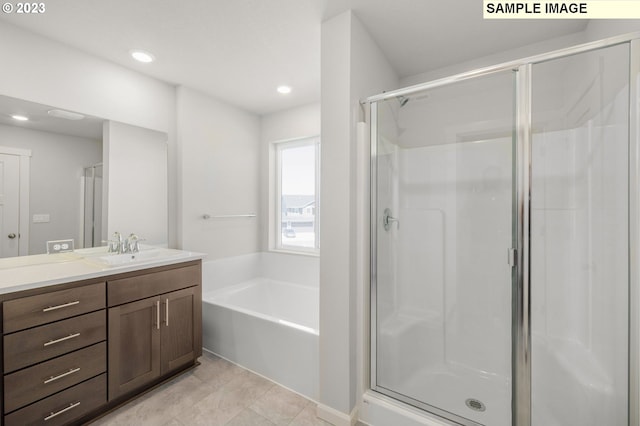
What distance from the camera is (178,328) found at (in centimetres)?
206

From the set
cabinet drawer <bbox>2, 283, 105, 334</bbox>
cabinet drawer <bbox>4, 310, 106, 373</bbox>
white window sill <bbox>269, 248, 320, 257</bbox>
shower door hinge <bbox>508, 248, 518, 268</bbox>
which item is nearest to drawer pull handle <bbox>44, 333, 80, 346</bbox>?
cabinet drawer <bbox>4, 310, 106, 373</bbox>

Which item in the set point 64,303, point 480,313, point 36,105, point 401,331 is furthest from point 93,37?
point 480,313

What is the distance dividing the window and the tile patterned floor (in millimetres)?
1476

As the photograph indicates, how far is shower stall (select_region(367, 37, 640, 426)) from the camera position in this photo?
1219 mm

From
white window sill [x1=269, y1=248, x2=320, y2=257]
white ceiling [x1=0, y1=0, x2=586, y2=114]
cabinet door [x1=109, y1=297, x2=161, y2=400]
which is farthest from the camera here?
white window sill [x1=269, y1=248, x2=320, y2=257]

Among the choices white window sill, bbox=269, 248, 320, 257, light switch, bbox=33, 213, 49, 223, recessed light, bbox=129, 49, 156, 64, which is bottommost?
white window sill, bbox=269, 248, 320, 257

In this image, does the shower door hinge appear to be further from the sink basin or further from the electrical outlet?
the electrical outlet

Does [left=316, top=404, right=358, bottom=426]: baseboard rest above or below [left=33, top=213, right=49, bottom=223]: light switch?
below

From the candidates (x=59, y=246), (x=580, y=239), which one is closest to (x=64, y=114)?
(x=59, y=246)

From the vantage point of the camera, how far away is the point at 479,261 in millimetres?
1743

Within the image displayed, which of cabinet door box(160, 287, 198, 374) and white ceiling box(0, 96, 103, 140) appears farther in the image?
cabinet door box(160, 287, 198, 374)

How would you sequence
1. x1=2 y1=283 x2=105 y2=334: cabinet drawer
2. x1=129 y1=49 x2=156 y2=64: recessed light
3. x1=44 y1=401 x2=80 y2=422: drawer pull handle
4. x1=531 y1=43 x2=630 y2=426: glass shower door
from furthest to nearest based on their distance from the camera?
1. x1=129 y1=49 x2=156 y2=64: recessed light
2. x1=44 y1=401 x2=80 y2=422: drawer pull handle
3. x1=2 y1=283 x2=105 y2=334: cabinet drawer
4. x1=531 y1=43 x2=630 y2=426: glass shower door

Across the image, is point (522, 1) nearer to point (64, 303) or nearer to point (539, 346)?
point (539, 346)

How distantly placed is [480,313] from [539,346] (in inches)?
13.9
